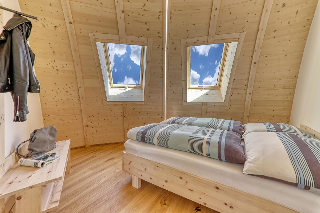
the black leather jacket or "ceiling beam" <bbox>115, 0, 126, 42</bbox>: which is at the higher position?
"ceiling beam" <bbox>115, 0, 126, 42</bbox>

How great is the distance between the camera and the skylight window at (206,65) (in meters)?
3.45

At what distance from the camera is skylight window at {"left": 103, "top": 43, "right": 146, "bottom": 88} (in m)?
3.37

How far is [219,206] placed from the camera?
4.33 ft

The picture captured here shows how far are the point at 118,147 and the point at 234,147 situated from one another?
2.67m

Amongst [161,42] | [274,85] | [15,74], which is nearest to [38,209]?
[15,74]

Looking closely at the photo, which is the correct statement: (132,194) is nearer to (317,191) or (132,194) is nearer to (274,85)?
(317,191)

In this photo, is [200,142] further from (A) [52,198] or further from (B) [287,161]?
(A) [52,198]

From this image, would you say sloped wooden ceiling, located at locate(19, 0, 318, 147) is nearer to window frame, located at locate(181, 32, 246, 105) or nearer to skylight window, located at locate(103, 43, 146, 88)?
window frame, located at locate(181, 32, 246, 105)

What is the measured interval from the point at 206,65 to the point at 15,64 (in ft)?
11.4

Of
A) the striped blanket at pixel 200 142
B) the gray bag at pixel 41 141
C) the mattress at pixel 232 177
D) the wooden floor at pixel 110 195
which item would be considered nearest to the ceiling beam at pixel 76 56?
the wooden floor at pixel 110 195

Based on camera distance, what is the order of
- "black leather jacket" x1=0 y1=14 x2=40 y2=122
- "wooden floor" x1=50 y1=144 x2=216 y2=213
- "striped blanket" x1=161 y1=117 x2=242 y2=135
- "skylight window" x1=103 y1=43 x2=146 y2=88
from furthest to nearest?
"skylight window" x1=103 y1=43 x2=146 y2=88
"striped blanket" x1=161 y1=117 x2=242 y2=135
"wooden floor" x1=50 y1=144 x2=216 y2=213
"black leather jacket" x1=0 y1=14 x2=40 y2=122

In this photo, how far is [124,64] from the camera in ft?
11.9

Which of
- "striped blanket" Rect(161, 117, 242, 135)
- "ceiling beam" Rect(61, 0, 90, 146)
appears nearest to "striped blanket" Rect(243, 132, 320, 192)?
"striped blanket" Rect(161, 117, 242, 135)

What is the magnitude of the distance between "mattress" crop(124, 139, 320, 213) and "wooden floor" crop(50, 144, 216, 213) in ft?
1.52
